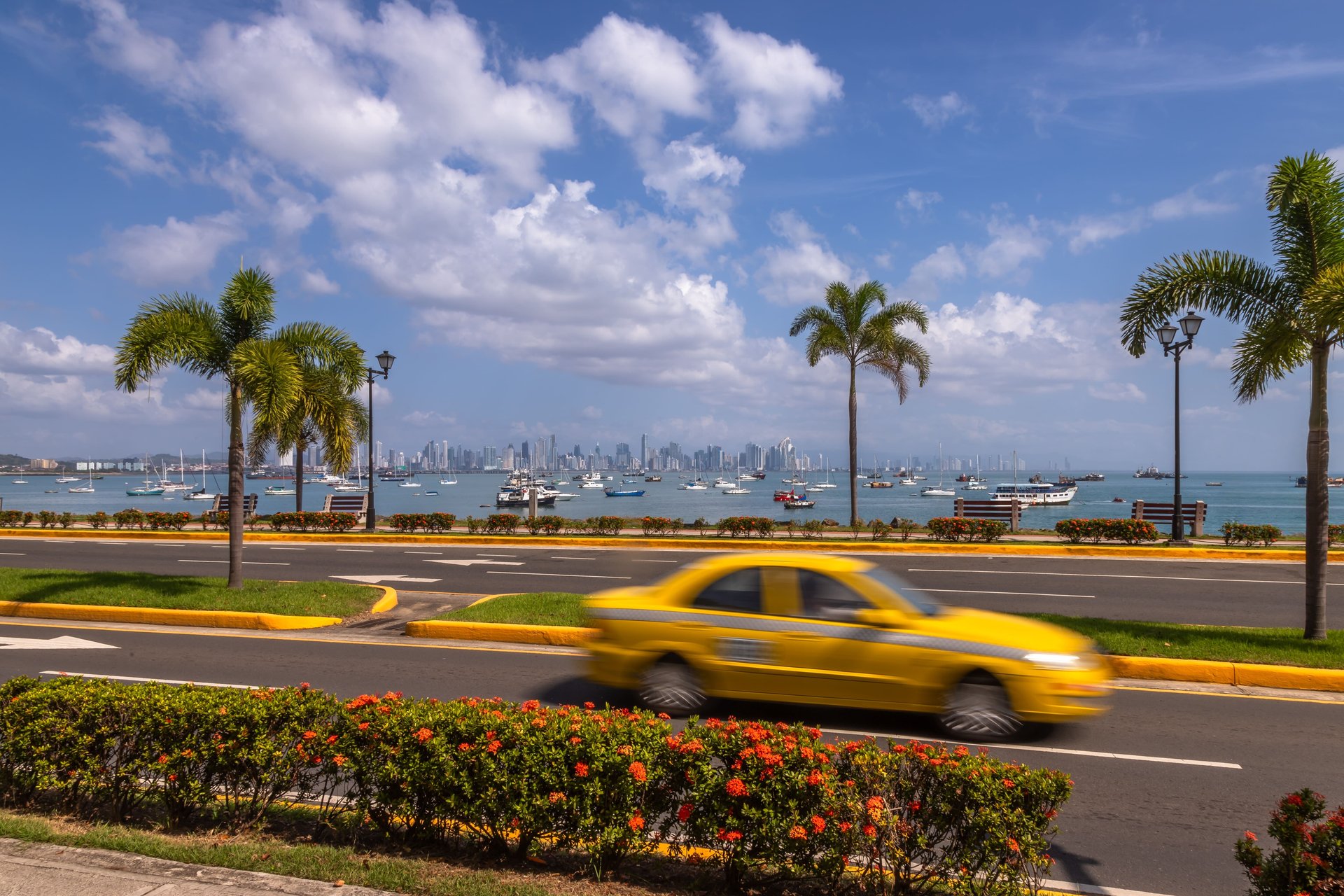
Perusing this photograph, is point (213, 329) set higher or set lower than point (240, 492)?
higher

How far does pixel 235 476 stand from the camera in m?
14.0

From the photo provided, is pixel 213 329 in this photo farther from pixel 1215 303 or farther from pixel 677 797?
pixel 1215 303

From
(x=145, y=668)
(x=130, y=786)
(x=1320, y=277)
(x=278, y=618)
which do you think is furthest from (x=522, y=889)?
(x=1320, y=277)

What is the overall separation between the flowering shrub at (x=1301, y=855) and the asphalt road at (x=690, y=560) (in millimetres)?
9717

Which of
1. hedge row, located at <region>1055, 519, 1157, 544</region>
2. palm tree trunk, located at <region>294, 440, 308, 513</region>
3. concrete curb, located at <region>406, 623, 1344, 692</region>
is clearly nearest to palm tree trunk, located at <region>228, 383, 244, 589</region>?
concrete curb, located at <region>406, 623, 1344, 692</region>

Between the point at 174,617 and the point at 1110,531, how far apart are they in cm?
2297

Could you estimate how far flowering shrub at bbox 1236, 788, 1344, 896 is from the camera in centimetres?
339

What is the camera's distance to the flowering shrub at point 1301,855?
3393mm

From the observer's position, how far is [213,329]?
13656mm

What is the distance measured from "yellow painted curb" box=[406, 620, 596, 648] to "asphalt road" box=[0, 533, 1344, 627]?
167 inches

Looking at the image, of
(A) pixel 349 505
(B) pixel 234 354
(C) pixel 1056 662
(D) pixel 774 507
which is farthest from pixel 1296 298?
(D) pixel 774 507

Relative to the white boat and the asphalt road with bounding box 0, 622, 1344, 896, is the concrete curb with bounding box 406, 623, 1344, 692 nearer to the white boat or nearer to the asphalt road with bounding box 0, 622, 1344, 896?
the asphalt road with bounding box 0, 622, 1344, 896

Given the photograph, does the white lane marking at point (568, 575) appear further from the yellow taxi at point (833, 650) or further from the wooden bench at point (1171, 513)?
the wooden bench at point (1171, 513)

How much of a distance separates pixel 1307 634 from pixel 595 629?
909 centimetres
